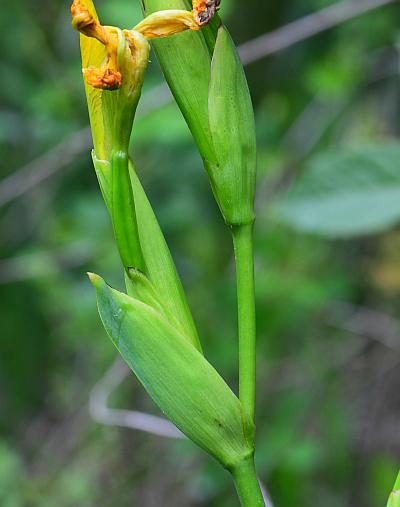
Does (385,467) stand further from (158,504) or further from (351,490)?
(158,504)

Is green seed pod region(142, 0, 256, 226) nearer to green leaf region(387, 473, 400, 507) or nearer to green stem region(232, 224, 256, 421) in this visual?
green stem region(232, 224, 256, 421)

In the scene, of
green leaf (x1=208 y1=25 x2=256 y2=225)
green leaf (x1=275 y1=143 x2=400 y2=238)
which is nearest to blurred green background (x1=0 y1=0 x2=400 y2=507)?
green leaf (x1=275 y1=143 x2=400 y2=238)

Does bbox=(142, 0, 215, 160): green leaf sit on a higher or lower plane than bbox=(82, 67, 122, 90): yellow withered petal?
lower


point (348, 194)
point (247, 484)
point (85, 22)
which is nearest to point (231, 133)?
point (85, 22)

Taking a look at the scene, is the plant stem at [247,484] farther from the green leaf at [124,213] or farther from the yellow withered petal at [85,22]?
the yellow withered petal at [85,22]

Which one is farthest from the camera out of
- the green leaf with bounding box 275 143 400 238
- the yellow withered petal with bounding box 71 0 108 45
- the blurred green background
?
the blurred green background

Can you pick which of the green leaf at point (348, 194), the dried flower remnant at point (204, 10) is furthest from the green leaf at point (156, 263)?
the green leaf at point (348, 194)

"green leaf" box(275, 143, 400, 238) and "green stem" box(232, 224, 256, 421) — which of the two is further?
"green leaf" box(275, 143, 400, 238)

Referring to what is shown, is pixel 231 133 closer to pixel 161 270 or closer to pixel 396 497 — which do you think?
pixel 161 270
